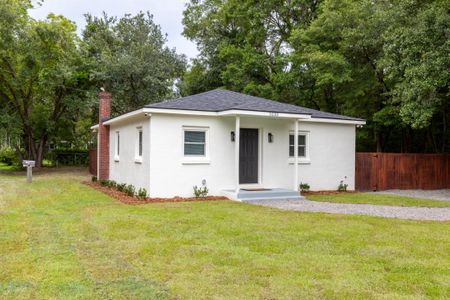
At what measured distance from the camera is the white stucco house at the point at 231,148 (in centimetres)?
1216

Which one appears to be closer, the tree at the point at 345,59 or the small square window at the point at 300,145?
the tree at the point at 345,59

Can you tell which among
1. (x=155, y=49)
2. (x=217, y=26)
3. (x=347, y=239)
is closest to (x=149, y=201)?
(x=347, y=239)

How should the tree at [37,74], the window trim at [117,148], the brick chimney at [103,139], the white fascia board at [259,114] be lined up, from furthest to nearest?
the tree at [37,74] < the brick chimney at [103,139] < the window trim at [117,148] < the white fascia board at [259,114]

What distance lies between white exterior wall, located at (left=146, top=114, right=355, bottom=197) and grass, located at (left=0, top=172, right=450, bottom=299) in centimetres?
294

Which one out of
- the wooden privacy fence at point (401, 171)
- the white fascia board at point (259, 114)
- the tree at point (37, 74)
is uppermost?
the tree at point (37, 74)

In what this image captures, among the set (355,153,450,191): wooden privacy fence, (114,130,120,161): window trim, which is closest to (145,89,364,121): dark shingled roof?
(355,153,450,191): wooden privacy fence

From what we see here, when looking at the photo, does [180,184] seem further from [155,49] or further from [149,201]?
[155,49]

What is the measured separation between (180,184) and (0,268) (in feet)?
24.5

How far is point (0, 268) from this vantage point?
5086mm

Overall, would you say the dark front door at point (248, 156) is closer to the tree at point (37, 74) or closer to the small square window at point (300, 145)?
the small square window at point (300, 145)

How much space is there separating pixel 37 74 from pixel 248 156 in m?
16.3

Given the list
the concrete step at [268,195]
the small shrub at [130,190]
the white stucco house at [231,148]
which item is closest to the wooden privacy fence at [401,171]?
the white stucco house at [231,148]

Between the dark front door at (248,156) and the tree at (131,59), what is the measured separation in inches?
531

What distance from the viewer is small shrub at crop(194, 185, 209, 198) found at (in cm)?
1253
